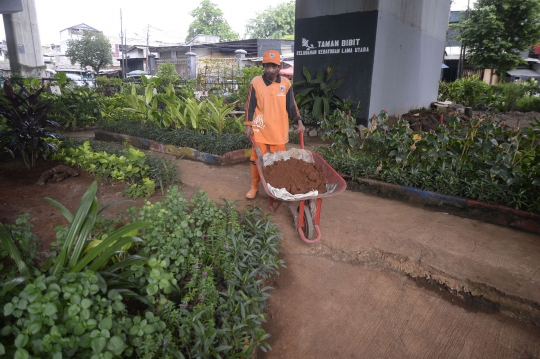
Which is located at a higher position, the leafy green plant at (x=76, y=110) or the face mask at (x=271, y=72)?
the face mask at (x=271, y=72)

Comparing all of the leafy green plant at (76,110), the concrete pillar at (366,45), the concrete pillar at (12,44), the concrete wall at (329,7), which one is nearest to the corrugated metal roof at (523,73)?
the concrete pillar at (366,45)

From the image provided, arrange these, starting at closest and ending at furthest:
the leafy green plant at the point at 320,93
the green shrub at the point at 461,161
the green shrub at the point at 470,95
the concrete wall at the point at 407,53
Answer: the green shrub at the point at 461,161, the concrete wall at the point at 407,53, the leafy green plant at the point at 320,93, the green shrub at the point at 470,95

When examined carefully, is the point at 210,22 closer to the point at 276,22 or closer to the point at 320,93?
the point at 276,22

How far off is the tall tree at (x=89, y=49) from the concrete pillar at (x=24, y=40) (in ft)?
51.2

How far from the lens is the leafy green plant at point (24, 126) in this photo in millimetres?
4777

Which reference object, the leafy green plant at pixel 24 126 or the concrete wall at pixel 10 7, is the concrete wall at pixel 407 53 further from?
the concrete wall at pixel 10 7

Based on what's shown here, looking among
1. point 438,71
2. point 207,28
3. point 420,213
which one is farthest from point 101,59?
point 420,213

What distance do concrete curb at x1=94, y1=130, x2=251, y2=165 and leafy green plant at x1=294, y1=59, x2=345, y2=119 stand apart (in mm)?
2612

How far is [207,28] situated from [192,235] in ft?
165

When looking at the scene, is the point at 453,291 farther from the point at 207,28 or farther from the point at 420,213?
the point at 207,28

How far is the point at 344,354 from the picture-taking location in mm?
2059

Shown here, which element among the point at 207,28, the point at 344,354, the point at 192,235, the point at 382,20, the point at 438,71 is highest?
the point at 207,28

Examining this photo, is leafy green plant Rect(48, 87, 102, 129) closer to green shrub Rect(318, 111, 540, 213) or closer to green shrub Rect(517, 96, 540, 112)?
green shrub Rect(318, 111, 540, 213)

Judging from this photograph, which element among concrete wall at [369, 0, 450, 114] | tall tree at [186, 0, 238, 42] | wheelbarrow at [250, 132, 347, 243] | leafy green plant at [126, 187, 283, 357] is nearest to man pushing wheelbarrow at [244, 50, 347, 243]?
wheelbarrow at [250, 132, 347, 243]
